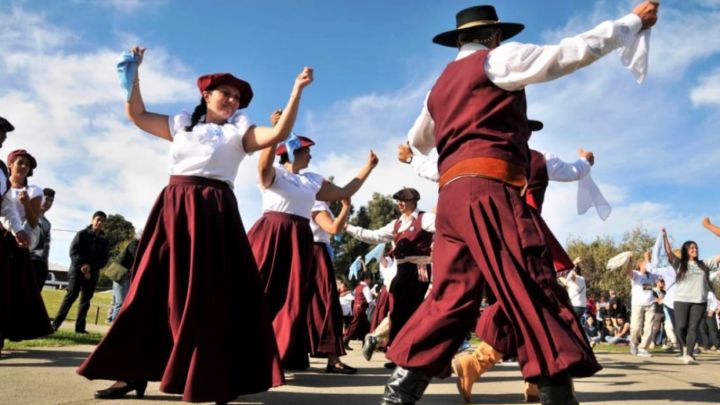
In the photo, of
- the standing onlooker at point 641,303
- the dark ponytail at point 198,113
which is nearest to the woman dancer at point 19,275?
the dark ponytail at point 198,113

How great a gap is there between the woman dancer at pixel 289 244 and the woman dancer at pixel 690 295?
23.4 feet

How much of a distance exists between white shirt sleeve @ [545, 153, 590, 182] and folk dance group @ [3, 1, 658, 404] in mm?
84

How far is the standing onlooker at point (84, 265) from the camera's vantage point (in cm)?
1017

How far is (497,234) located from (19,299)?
4928 millimetres

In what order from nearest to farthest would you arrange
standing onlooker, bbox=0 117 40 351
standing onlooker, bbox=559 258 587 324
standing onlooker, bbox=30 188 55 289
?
standing onlooker, bbox=0 117 40 351, standing onlooker, bbox=30 188 55 289, standing onlooker, bbox=559 258 587 324

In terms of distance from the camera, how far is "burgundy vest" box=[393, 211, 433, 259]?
7316mm

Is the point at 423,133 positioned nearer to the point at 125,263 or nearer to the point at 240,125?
the point at 240,125

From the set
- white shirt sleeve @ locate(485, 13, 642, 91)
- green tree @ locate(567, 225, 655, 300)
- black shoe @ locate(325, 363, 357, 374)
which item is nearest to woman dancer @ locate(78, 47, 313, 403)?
white shirt sleeve @ locate(485, 13, 642, 91)

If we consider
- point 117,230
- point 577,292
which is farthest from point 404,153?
point 117,230

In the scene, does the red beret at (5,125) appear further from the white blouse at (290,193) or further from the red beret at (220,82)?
the red beret at (220,82)

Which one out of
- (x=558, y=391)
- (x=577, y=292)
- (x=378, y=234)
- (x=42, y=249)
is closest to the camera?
(x=558, y=391)

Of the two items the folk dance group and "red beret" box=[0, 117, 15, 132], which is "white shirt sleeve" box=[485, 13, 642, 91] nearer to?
the folk dance group

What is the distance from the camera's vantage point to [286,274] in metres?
5.26

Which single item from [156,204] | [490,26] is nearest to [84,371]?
[156,204]
